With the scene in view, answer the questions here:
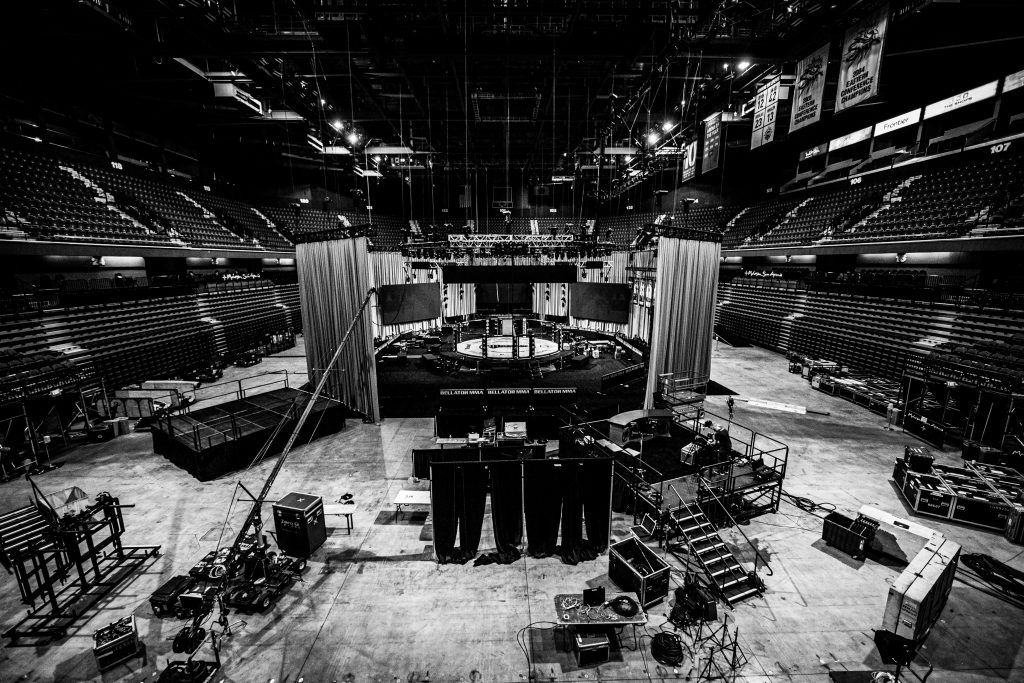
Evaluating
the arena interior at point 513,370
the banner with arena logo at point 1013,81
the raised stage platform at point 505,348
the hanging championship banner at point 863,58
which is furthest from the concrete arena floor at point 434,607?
the banner with arena logo at point 1013,81

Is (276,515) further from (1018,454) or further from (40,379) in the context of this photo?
(1018,454)

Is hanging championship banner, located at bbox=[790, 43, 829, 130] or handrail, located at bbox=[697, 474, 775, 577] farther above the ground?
hanging championship banner, located at bbox=[790, 43, 829, 130]

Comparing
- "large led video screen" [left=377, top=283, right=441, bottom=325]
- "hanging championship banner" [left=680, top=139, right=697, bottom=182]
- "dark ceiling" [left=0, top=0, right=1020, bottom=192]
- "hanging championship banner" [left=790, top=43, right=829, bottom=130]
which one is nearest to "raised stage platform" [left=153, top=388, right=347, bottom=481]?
"large led video screen" [left=377, top=283, right=441, bottom=325]

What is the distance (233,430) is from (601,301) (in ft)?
46.5

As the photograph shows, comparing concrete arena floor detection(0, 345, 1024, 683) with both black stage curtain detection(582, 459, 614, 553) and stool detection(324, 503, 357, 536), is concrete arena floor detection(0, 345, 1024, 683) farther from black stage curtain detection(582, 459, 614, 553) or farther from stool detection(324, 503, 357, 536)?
black stage curtain detection(582, 459, 614, 553)

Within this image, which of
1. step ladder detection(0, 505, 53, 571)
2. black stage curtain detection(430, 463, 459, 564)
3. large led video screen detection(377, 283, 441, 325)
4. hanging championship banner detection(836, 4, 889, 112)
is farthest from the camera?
large led video screen detection(377, 283, 441, 325)

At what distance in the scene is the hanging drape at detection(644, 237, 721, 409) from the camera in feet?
34.9

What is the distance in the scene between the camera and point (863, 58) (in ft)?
26.8

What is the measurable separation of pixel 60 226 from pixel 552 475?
696 inches

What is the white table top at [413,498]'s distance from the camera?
7.16m

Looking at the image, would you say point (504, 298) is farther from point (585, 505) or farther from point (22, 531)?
point (22, 531)

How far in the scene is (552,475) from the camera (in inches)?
253

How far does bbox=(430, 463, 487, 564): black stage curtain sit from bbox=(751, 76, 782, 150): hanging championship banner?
12.4 meters

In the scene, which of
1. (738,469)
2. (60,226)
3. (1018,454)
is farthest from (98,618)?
(1018,454)
